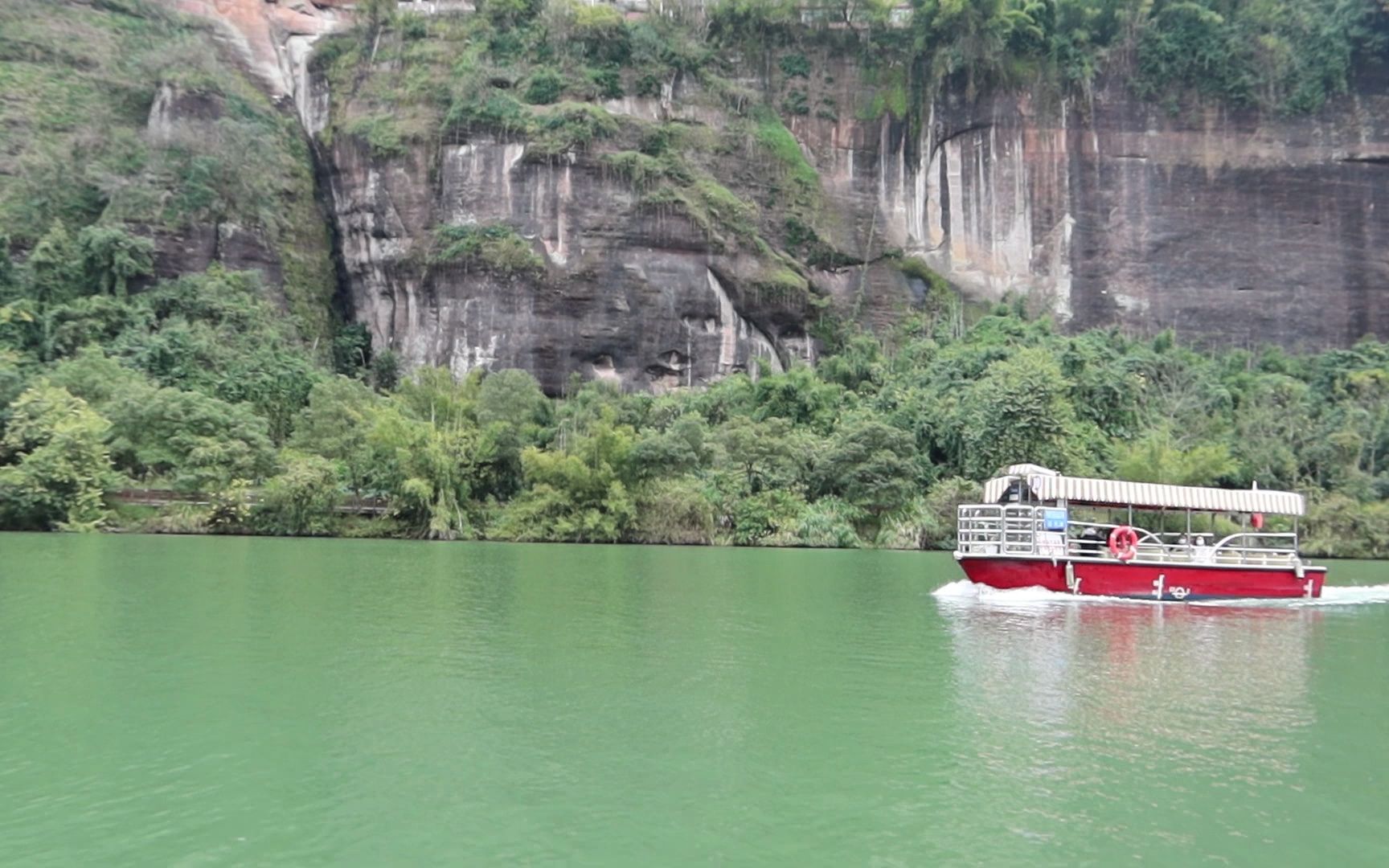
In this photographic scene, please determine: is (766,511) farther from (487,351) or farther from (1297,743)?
(1297,743)

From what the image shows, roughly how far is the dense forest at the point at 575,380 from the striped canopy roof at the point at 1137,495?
12676 millimetres

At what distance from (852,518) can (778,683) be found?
2256 centimetres

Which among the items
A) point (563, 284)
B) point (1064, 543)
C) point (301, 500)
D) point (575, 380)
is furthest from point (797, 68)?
point (1064, 543)

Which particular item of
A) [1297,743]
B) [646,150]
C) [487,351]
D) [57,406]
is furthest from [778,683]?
[646,150]

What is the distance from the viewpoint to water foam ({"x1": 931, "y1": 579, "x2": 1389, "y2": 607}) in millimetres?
18031

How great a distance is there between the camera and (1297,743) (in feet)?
28.0

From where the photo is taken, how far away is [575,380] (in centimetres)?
4069

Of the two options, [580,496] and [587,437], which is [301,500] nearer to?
[580,496]

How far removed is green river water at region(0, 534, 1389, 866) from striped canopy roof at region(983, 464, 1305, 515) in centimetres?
328

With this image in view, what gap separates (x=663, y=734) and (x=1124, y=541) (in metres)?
12.7

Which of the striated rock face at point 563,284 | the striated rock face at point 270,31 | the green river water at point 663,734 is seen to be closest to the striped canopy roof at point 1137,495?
the green river water at point 663,734

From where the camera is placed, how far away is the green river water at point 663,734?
621cm

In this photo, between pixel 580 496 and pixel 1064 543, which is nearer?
pixel 1064 543

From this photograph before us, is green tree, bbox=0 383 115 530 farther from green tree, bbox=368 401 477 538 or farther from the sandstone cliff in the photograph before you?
the sandstone cliff
